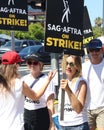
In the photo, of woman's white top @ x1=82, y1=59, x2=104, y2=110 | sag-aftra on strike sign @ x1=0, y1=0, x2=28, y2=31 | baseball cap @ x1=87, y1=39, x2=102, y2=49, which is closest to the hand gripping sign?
baseball cap @ x1=87, y1=39, x2=102, y2=49

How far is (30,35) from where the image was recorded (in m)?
66.2

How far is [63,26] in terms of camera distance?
19.0 ft

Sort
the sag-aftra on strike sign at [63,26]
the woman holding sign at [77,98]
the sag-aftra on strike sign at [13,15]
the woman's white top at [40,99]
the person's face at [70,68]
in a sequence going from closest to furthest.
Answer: the woman holding sign at [77,98]
the person's face at [70,68]
the sag-aftra on strike sign at [63,26]
the woman's white top at [40,99]
the sag-aftra on strike sign at [13,15]

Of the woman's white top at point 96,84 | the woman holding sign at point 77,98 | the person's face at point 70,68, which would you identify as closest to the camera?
the woman holding sign at point 77,98

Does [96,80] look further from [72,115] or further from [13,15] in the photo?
[13,15]

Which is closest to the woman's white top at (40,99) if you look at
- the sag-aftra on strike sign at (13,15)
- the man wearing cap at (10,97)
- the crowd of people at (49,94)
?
the crowd of people at (49,94)

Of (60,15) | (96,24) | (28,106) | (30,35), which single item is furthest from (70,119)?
(96,24)

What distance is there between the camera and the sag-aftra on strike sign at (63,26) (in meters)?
5.75

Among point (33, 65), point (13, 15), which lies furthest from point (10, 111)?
point (13, 15)

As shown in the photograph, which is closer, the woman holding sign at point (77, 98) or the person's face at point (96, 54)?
the woman holding sign at point (77, 98)

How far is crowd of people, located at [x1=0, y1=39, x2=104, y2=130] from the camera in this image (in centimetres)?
478

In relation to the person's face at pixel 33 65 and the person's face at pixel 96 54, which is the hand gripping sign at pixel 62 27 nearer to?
the person's face at pixel 33 65

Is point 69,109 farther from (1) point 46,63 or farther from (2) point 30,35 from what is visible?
(2) point 30,35

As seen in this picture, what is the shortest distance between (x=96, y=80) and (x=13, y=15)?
1858 millimetres
